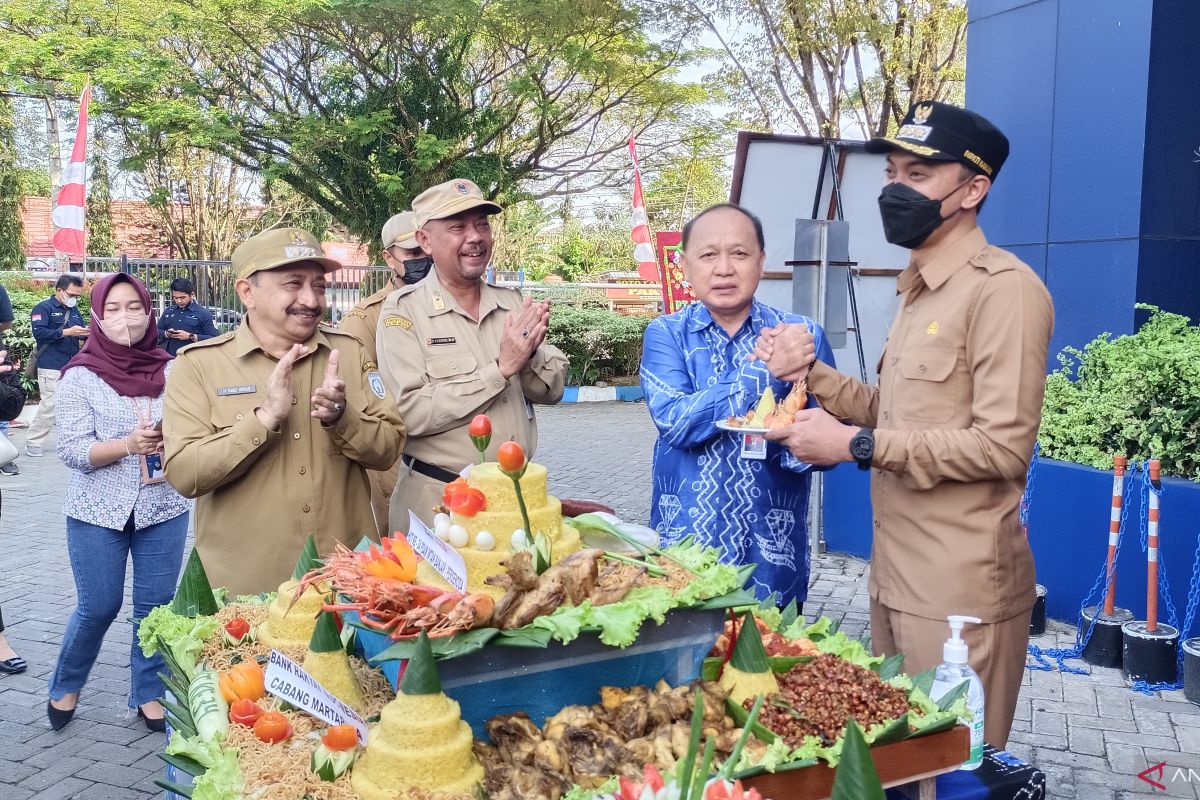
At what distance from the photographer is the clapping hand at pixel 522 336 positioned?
12.4 feet

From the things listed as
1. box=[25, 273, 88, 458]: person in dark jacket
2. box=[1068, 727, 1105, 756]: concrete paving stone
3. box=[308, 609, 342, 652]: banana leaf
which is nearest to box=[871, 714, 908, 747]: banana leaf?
box=[308, 609, 342, 652]: banana leaf

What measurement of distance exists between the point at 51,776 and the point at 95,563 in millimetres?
946

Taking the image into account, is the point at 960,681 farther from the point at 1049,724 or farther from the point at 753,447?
the point at 1049,724

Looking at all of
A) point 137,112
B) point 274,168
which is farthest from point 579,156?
point 137,112

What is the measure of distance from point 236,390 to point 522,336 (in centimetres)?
106

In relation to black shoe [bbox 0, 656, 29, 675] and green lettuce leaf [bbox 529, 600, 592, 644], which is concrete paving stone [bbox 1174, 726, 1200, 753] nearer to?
green lettuce leaf [bbox 529, 600, 592, 644]

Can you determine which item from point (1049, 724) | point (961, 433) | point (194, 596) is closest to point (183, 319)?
point (194, 596)

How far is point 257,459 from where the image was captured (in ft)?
11.6

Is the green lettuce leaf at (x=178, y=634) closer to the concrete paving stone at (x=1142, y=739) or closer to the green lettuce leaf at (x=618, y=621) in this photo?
the green lettuce leaf at (x=618, y=621)

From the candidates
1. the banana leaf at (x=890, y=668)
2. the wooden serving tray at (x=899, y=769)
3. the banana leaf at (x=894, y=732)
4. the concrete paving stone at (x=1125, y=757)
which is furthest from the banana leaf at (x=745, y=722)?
the concrete paving stone at (x=1125, y=757)

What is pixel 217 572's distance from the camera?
11.7 feet

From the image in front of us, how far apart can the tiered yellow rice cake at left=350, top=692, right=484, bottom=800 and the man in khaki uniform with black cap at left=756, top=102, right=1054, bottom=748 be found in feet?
4.39

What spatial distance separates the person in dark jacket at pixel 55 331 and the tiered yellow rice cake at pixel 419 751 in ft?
37.8

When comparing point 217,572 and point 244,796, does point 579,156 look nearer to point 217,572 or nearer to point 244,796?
point 217,572
